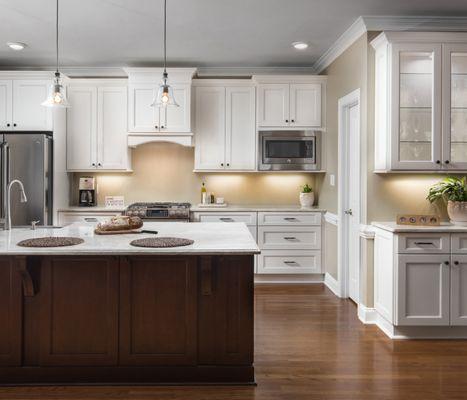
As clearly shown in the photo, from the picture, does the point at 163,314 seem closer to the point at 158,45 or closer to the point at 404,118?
the point at 404,118

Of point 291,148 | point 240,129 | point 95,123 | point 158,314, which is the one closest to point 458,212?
point 291,148

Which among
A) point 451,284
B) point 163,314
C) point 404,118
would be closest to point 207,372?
point 163,314

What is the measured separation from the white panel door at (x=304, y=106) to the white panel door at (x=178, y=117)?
1.24 metres

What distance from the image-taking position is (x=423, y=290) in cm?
371

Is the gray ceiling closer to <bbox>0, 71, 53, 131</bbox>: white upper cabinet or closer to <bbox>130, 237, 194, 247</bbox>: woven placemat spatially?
<bbox>0, 71, 53, 131</bbox>: white upper cabinet

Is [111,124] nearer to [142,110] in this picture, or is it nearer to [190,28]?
[142,110]

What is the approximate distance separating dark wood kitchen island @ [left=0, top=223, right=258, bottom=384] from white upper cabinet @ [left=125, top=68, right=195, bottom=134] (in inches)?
114

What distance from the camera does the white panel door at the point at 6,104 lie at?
5.39 metres

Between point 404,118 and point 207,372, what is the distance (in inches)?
101

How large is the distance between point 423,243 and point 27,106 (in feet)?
14.4

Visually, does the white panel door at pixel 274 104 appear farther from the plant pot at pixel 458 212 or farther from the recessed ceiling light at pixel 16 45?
the recessed ceiling light at pixel 16 45

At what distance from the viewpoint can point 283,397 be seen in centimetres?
276

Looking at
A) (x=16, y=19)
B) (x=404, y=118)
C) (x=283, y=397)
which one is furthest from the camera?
(x=16, y=19)

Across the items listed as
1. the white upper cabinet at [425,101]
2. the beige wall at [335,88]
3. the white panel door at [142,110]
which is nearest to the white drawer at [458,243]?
the white upper cabinet at [425,101]
